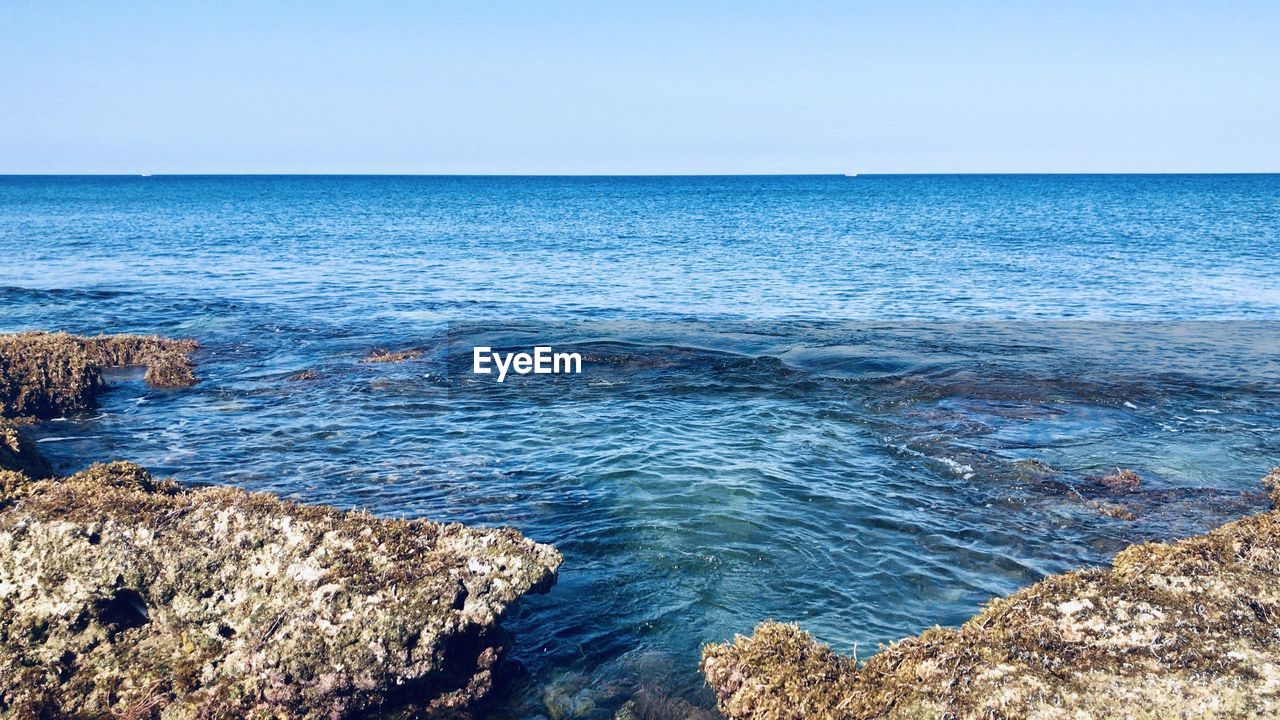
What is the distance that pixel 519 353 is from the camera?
26.5 meters

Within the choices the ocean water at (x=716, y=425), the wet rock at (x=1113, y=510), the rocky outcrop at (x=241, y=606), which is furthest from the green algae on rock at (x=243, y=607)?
the wet rock at (x=1113, y=510)

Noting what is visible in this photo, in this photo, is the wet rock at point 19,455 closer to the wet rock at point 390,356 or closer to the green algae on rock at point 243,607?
the green algae on rock at point 243,607

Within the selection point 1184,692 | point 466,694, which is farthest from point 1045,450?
point 466,694

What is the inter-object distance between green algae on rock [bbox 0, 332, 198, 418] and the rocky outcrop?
35.1 ft

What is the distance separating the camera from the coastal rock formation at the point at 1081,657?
6.56m

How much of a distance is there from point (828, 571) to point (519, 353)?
16234mm

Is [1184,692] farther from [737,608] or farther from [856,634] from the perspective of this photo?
[737,608]

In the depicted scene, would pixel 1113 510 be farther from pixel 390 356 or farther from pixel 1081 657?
pixel 390 356

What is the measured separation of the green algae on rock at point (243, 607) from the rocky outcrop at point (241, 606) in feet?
0.05

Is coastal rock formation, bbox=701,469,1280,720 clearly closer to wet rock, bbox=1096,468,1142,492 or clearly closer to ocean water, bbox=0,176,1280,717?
ocean water, bbox=0,176,1280,717

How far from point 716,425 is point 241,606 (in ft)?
39.1

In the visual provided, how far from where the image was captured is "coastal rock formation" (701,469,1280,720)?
21.5 ft

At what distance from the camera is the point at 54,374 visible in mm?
20188

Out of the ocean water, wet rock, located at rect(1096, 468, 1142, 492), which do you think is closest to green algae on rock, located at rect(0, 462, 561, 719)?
the ocean water
